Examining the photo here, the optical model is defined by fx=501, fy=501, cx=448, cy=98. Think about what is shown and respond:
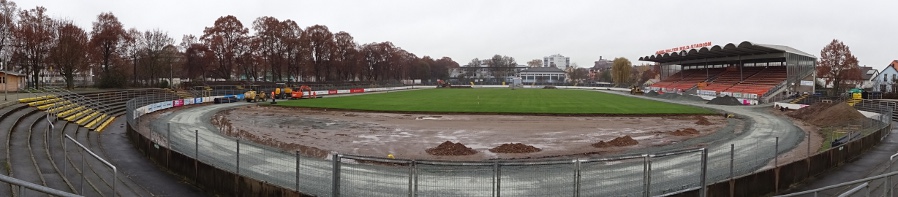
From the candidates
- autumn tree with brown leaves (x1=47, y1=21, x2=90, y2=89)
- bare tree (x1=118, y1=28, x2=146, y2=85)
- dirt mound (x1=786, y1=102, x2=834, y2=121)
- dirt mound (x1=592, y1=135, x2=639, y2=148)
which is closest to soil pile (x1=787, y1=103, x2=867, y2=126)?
dirt mound (x1=786, y1=102, x2=834, y2=121)

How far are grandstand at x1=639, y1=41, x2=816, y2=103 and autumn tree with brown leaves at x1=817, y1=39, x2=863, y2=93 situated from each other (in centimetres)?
170

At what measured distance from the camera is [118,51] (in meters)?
69.8

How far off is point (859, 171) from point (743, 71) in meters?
75.9

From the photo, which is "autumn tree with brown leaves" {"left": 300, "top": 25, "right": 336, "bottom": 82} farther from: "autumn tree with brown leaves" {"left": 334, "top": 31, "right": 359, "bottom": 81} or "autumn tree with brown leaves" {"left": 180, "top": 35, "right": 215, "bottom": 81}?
"autumn tree with brown leaves" {"left": 180, "top": 35, "right": 215, "bottom": 81}

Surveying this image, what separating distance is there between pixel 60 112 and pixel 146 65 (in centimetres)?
5657

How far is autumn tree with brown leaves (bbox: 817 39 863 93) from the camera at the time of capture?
73.4 m

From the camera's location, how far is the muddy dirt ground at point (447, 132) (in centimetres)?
2155

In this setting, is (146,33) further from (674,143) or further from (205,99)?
(674,143)

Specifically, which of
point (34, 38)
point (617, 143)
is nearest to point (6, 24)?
point (34, 38)

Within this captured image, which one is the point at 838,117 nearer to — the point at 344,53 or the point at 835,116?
the point at 835,116

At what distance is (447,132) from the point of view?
2778cm

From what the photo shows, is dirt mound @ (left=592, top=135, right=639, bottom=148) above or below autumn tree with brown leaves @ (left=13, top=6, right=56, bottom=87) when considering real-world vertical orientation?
below

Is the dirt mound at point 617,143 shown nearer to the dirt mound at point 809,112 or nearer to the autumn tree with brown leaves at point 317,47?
the dirt mound at point 809,112

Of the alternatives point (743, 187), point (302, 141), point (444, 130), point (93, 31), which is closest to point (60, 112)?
point (302, 141)
